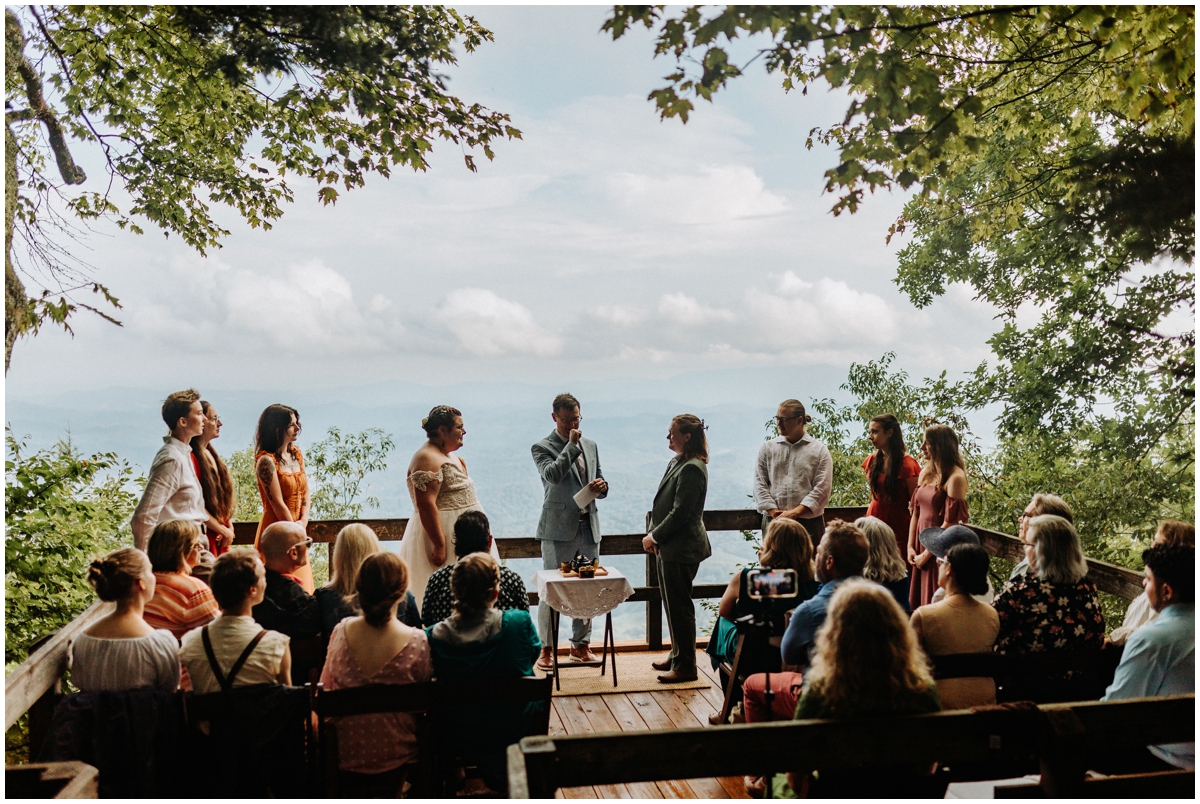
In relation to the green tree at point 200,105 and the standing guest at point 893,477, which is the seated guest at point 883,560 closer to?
the standing guest at point 893,477

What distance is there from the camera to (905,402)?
982cm

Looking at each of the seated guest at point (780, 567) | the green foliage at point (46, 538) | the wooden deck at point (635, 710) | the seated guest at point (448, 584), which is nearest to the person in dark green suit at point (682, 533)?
the wooden deck at point (635, 710)

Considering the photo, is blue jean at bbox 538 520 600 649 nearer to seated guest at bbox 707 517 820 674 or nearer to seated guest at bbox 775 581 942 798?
seated guest at bbox 707 517 820 674

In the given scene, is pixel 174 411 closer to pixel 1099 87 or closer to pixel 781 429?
pixel 781 429

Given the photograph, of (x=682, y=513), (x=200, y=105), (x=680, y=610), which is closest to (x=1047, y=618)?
(x=682, y=513)

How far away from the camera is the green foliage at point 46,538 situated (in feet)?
14.3

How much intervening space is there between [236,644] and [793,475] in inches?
134

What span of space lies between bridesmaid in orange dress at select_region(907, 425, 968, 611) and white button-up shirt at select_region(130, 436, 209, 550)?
12.4ft

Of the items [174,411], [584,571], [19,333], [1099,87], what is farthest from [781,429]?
[19,333]

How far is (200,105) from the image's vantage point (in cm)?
474

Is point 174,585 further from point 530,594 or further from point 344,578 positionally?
point 530,594

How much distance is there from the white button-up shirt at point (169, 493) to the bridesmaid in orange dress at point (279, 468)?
12.1 inches

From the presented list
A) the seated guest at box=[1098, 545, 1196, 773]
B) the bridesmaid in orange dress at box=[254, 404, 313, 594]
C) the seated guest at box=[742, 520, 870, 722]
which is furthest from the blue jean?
the seated guest at box=[1098, 545, 1196, 773]

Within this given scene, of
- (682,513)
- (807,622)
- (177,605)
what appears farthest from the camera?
(682,513)
